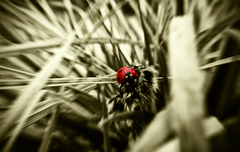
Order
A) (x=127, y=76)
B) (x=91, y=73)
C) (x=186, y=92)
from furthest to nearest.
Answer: (x=91, y=73) → (x=127, y=76) → (x=186, y=92)

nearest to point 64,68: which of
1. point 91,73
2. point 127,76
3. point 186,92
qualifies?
point 91,73

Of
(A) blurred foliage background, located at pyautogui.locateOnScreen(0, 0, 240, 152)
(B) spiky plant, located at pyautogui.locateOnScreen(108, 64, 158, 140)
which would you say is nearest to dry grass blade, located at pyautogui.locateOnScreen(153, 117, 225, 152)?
(A) blurred foliage background, located at pyautogui.locateOnScreen(0, 0, 240, 152)

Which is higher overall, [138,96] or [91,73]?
[91,73]

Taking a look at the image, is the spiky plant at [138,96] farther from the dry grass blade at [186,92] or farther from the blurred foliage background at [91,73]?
the dry grass blade at [186,92]

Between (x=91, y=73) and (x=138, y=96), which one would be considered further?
(x=91, y=73)

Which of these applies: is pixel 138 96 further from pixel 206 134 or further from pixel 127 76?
pixel 206 134

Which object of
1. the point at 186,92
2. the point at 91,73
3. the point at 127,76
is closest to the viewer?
the point at 186,92

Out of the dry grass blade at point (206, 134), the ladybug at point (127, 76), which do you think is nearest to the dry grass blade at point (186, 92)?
the dry grass blade at point (206, 134)

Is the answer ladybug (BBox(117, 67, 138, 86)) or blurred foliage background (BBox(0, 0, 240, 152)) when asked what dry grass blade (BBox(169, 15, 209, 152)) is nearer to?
blurred foliage background (BBox(0, 0, 240, 152))
